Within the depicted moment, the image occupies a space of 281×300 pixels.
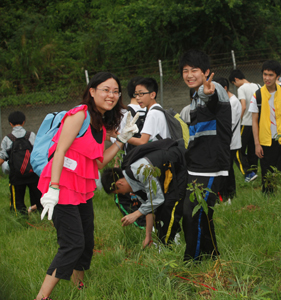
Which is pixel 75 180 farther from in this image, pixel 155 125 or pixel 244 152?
pixel 244 152

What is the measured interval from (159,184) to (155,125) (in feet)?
3.44

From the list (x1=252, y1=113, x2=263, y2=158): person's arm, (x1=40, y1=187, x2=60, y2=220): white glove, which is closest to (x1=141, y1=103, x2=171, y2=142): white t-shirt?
(x1=252, y1=113, x2=263, y2=158): person's arm

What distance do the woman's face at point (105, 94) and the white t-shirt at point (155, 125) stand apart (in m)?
1.26

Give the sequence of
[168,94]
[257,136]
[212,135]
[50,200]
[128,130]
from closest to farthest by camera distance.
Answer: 1. [50,200]
2. [212,135]
3. [128,130]
4. [257,136]
5. [168,94]

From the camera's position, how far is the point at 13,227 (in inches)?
198

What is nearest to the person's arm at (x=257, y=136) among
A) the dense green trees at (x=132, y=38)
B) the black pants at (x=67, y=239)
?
the black pants at (x=67, y=239)

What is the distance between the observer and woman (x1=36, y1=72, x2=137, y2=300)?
2.53 metres

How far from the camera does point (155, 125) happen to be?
4.20 meters

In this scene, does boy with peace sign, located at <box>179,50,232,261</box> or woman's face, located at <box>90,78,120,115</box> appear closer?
boy with peace sign, located at <box>179,50,232,261</box>

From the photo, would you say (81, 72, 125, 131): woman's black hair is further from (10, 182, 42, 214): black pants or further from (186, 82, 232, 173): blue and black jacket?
(10, 182, 42, 214): black pants

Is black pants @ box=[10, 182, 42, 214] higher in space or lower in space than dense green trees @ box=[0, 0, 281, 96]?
lower

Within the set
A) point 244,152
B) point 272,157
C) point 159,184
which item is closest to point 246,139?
point 244,152

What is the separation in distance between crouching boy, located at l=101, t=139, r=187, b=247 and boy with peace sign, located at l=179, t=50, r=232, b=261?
485 mm

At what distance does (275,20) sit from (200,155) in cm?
1379
